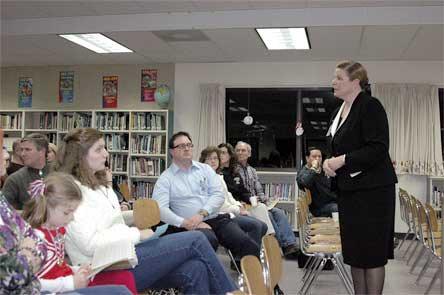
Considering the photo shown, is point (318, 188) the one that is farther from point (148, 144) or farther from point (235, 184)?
point (148, 144)

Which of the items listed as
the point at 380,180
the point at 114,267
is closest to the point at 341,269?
the point at 380,180

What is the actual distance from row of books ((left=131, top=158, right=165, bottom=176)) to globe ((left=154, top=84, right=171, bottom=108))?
3.15 ft

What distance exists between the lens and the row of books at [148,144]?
838 centimetres

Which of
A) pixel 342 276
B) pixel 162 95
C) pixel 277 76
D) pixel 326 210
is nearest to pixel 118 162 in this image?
pixel 162 95

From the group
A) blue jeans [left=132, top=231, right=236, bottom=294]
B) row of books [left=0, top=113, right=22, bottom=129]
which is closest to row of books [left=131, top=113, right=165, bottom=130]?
row of books [left=0, top=113, right=22, bottom=129]

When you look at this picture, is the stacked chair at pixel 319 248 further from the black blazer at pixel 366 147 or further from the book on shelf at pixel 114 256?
the book on shelf at pixel 114 256

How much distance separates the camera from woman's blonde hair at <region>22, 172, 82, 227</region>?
2.29 m

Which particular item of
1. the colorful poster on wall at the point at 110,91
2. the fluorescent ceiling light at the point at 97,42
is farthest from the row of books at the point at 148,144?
the fluorescent ceiling light at the point at 97,42

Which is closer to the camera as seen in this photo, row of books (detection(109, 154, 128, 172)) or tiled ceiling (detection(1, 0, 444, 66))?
tiled ceiling (detection(1, 0, 444, 66))

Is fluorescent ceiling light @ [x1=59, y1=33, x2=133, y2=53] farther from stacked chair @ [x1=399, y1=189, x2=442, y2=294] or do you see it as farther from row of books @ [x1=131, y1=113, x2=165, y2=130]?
stacked chair @ [x1=399, y1=189, x2=442, y2=294]

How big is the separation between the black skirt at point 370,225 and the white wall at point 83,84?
6.34 m

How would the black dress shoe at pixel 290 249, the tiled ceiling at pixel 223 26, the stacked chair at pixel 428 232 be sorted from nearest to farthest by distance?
the stacked chair at pixel 428 232, the tiled ceiling at pixel 223 26, the black dress shoe at pixel 290 249

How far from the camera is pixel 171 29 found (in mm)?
6070

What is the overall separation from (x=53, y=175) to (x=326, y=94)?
21.8 ft
